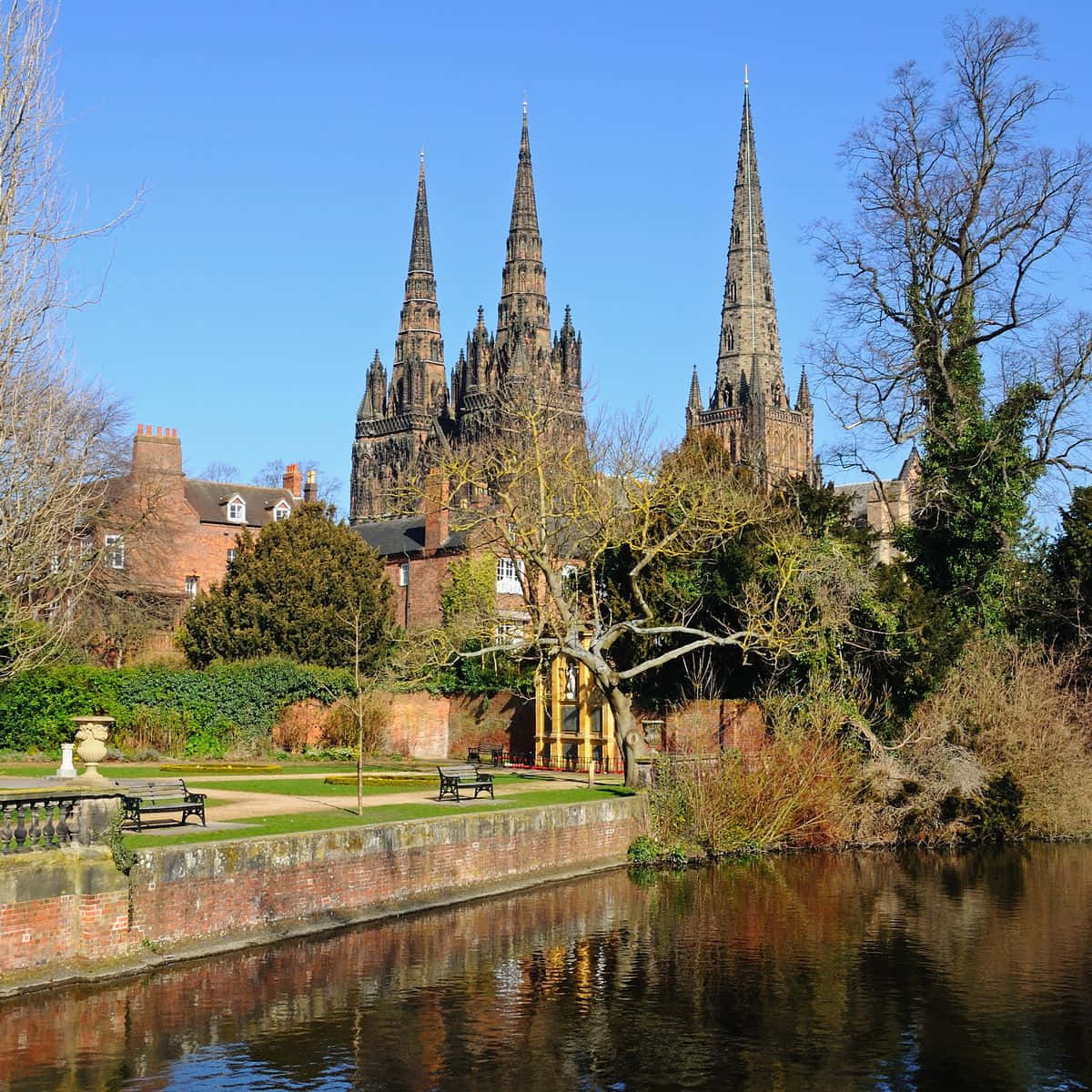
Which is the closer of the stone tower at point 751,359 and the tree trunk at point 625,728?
the tree trunk at point 625,728

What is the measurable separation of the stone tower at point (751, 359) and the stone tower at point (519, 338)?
14.9 meters

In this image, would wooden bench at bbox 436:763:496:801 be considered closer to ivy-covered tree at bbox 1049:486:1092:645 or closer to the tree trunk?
the tree trunk

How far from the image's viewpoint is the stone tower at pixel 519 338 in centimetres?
11569

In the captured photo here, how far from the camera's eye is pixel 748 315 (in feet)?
425

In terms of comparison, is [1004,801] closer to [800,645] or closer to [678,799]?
[800,645]

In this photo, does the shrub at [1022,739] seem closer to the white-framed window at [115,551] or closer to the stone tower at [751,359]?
the white-framed window at [115,551]

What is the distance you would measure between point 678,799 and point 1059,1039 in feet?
42.6

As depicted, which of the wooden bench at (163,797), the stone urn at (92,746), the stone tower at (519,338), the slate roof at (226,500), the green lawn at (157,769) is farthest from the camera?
the stone tower at (519,338)

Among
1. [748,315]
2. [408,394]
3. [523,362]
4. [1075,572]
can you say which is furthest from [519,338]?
[1075,572]

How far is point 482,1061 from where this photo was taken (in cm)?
1320

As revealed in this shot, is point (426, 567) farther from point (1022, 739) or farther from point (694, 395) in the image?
point (694, 395)

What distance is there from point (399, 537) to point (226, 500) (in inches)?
307

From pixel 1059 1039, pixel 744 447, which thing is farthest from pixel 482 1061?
pixel 744 447

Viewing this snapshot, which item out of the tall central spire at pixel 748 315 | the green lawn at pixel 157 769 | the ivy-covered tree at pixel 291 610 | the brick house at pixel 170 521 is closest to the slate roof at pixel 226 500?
the brick house at pixel 170 521
